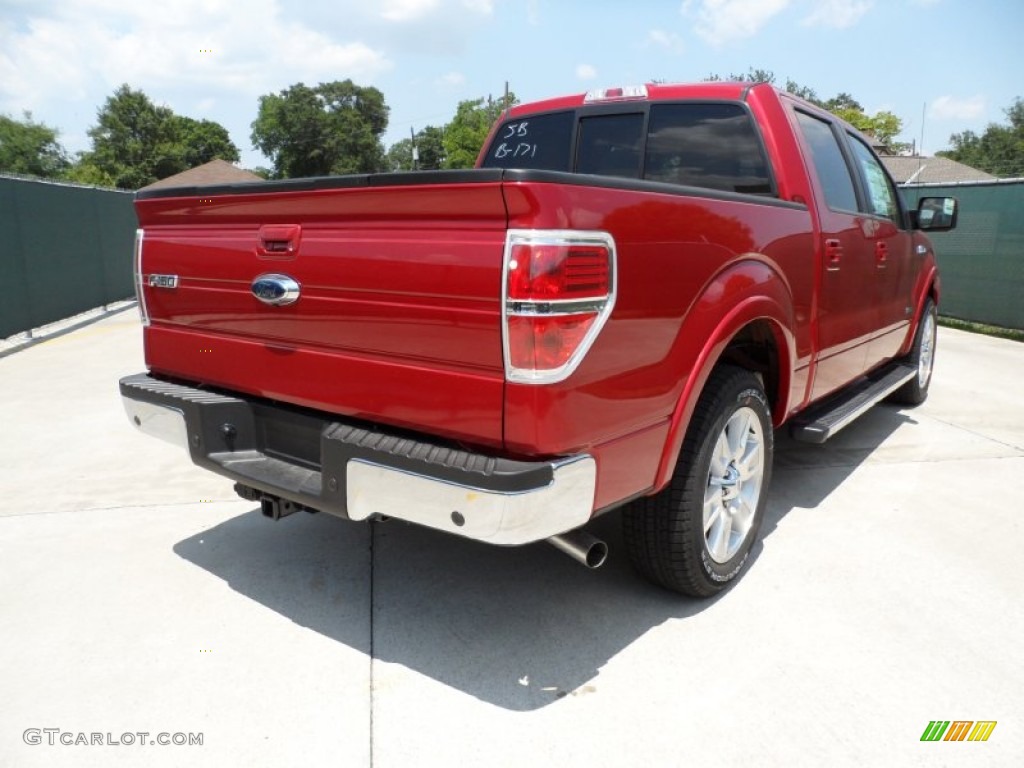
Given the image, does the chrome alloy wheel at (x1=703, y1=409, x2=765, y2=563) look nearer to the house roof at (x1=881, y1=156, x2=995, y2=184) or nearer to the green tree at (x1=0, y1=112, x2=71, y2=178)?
the house roof at (x1=881, y1=156, x2=995, y2=184)

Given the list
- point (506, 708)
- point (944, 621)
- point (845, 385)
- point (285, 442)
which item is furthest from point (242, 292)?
point (845, 385)

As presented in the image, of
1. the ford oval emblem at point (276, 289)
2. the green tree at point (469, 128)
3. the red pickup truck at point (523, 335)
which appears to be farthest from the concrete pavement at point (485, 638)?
the green tree at point (469, 128)

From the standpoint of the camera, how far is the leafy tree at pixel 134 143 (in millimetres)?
70625

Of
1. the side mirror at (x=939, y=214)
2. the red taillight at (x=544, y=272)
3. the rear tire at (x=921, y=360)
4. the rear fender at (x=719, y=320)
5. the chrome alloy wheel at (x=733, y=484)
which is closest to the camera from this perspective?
the red taillight at (x=544, y=272)

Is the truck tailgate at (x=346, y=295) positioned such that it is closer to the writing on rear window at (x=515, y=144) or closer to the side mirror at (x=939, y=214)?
the writing on rear window at (x=515, y=144)

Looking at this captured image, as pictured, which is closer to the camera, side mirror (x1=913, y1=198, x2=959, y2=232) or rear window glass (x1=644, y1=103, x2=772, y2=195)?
rear window glass (x1=644, y1=103, x2=772, y2=195)

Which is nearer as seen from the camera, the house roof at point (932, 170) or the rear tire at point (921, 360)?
the rear tire at point (921, 360)

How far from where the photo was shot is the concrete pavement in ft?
7.33

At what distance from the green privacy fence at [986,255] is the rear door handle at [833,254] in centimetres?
850

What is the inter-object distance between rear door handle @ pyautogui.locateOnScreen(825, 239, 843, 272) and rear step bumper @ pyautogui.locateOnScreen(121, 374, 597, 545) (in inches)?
79.8

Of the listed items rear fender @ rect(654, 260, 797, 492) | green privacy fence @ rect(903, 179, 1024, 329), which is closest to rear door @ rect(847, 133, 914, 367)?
rear fender @ rect(654, 260, 797, 492)

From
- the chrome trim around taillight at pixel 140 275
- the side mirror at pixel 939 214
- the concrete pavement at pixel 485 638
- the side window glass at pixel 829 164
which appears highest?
the side window glass at pixel 829 164

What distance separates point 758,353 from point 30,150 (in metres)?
91.3

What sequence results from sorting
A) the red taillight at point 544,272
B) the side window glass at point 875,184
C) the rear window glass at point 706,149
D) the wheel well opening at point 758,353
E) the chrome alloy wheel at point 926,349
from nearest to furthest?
the red taillight at point 544,272
the wheel well opening at point 758,353
the rear window glass at point 706,149
the side window glass at point 875,184
the chrome alloy wheel at point 926,349
